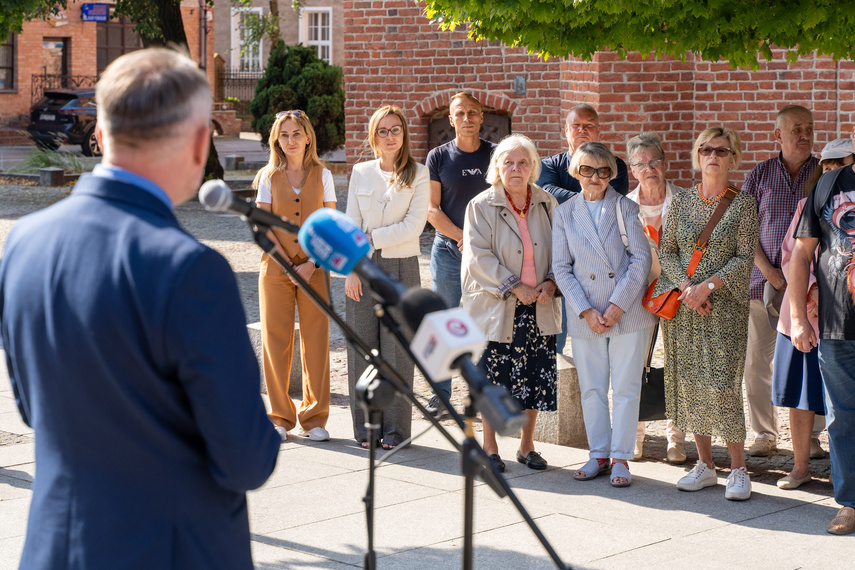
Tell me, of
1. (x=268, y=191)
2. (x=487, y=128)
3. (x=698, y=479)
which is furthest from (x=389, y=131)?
(x=487, y=128)

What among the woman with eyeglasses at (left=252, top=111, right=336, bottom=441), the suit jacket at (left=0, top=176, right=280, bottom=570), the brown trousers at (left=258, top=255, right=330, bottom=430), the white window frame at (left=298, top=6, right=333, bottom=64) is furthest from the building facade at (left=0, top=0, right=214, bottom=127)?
the suit jacket at (left=0, top=176, right=280, bottom=570)

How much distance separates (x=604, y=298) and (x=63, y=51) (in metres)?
35.4

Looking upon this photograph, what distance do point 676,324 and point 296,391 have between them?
10.9 feet

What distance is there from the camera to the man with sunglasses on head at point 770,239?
6184 millimetres

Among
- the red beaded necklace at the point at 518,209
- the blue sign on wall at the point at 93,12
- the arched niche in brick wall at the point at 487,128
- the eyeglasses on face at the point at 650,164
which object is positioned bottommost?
the red beaded necklace at the point at 518,209

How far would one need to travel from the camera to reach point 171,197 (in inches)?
83.4

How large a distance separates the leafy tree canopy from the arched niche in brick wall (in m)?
7.79

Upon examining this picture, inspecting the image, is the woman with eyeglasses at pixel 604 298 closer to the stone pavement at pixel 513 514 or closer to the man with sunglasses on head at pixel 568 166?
the stone pavement at pixel 513 514

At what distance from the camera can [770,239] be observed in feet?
20.3

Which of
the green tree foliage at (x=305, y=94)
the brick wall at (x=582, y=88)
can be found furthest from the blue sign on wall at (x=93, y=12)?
the brick wall at (x=582, y=88)

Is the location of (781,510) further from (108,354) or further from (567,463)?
(108,354)

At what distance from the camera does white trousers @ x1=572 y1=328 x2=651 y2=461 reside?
227 inches

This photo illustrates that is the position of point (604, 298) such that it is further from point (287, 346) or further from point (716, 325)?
point (287, 346)

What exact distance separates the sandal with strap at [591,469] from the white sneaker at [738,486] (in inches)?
28.0
